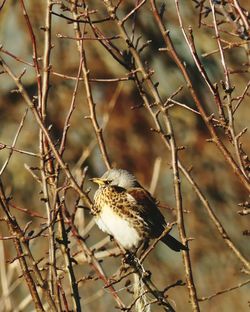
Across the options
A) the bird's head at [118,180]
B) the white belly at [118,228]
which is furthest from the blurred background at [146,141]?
the white belly at [118,228]

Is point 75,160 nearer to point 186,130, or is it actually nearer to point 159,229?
point 186,130

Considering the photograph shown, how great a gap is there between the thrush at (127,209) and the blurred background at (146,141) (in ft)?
17.7

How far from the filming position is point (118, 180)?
218 inches

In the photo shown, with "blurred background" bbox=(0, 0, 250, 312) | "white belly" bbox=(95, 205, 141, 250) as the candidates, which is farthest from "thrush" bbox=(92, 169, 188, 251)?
"blurred background" bbox=(0, 0, 250, 312)

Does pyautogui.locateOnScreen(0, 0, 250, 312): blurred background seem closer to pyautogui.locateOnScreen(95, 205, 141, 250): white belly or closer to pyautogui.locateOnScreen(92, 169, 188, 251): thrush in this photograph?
pyautogui.locateOnScreen(92, 169, 188, 251): thrush

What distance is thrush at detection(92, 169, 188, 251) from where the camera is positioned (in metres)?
5.34

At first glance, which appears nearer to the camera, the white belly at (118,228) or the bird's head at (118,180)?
the white belly at (118,228)

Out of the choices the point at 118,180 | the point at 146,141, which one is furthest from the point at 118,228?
the point at 146,141

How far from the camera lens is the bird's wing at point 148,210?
544 centimetres

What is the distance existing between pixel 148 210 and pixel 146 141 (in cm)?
833

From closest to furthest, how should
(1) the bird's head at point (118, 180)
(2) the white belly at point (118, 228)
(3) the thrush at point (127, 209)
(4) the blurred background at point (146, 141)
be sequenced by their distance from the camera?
(2) the white belly at point (118, 228), (3) the thrush at point (127, 209), (1) the bird's head at point (118, 180), (4) the blurred background at point (146, 141)

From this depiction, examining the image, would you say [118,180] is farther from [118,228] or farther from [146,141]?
[146,141]

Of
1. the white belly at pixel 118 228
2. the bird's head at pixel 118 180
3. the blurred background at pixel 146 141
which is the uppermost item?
the blurred background at pixel 146 141

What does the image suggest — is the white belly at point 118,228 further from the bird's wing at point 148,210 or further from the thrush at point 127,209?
the bird's wing at point 148,210
